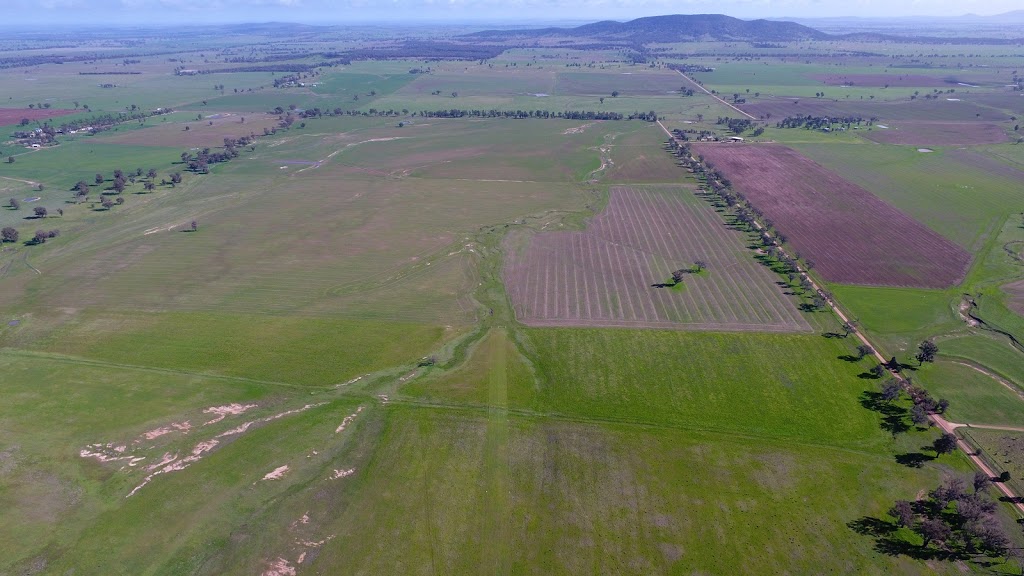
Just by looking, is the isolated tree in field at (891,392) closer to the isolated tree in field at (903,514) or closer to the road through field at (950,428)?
the road through field at (950,428)

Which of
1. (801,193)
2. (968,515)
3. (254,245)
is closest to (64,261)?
(254,245)

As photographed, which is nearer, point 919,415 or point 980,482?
point 980,482

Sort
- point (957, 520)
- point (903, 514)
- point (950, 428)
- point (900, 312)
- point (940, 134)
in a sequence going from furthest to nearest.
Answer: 1. point (940, 134)
2. point (900, 312)
3. point (950, 428)
4. point (957, 520)
5. point (903, 514)

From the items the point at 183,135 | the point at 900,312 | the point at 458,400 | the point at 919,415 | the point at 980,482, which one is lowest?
the point at 458,400

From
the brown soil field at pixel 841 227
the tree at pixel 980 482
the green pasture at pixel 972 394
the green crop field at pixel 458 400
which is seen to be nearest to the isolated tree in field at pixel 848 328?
the green crop field at pixel 458 400

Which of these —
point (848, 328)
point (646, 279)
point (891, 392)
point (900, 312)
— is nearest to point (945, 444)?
point (891, 392)

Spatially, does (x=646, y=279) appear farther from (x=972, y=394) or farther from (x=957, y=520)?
(x=957, y=520)

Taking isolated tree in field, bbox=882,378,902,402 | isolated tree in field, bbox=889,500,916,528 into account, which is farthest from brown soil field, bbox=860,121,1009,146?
isolated tree in field, bbox=889,500,916,528
